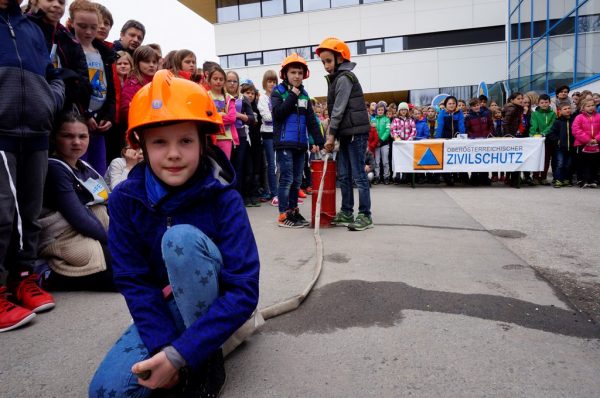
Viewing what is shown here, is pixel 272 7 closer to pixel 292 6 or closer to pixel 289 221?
pixel 292 6

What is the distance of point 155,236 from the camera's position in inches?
64.2

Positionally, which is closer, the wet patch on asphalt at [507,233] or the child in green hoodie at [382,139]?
the wet patch on asphalt at [507,233]

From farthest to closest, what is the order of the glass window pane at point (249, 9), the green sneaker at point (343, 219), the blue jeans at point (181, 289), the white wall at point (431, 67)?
the glass window pane at point (249, 9) → the white wall at point (431, 67) → the green sneaker at point (343, 219) → the blue jeans at point (181, 289)

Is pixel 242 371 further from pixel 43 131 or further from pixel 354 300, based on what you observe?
pixel 43 131

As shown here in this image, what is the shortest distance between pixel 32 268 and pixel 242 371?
1703 mm

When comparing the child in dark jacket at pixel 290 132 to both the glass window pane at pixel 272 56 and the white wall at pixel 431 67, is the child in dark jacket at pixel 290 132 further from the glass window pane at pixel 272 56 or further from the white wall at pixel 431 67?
the glass window pane at pixel 272 56

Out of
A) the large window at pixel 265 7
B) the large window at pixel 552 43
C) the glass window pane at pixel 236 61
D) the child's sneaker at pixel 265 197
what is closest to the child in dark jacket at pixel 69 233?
the child's sneaker at pixel 265 197

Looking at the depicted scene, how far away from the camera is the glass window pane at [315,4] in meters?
21.2

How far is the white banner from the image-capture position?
809 cm

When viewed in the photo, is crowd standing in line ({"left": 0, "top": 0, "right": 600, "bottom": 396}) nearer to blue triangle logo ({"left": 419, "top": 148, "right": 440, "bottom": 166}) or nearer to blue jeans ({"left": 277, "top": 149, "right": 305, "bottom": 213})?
blue jeans ({"left": 277, "top": 149, "right": 305, "bottom": 213})

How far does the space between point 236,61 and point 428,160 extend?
16980 mm

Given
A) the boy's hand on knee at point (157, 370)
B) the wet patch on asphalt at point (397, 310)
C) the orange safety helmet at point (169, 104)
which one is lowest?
Result: the wet patch on asphalt at point (397, 310)

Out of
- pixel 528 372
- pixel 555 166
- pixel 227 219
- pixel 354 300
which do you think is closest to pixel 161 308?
pixel 227 219

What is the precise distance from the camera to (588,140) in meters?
7.79
